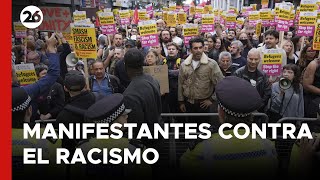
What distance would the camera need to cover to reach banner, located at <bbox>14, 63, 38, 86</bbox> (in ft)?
Answer: 16.8

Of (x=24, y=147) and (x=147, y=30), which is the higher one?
(x=147, y=30)

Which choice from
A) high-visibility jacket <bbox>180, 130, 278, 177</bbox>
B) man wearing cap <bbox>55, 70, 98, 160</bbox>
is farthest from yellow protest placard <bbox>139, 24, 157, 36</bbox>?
high-visibility jacket <bbox>180, 130, 278, 177</bbox>

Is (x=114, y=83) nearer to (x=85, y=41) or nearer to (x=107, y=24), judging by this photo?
(x=85, y=41)

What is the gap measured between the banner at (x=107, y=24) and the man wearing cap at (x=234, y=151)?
7.20 meters

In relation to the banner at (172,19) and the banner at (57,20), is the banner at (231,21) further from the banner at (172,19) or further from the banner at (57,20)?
the banner at (57,20)

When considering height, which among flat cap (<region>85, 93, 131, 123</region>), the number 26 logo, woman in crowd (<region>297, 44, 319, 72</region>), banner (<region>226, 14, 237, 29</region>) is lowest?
flat cap (<region>85, 93, 131, 123</region>)

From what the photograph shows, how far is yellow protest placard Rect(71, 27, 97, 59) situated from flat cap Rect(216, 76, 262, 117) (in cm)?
331

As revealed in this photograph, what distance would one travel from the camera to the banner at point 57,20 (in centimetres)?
575

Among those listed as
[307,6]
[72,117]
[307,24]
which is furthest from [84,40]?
[307,6]

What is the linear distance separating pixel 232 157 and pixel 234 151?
0.04 meters

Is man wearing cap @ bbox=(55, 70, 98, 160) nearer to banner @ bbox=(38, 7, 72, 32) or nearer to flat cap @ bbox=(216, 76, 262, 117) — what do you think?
flat cap @ bbox=(216, 76, 262, 117)

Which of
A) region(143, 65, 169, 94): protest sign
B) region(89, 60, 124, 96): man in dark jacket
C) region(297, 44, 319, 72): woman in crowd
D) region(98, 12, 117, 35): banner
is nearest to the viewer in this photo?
region(89, 60, 124, 96): man in dark jacket

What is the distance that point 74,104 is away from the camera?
346 cm

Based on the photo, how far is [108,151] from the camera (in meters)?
2.36
